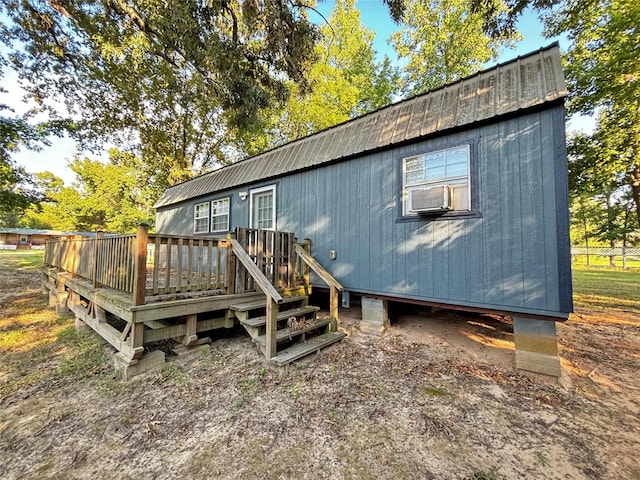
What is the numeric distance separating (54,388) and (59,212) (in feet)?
121

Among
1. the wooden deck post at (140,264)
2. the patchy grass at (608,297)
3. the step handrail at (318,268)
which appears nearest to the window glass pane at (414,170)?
the step handrail at (318,268)

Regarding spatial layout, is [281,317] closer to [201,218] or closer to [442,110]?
[442,110]

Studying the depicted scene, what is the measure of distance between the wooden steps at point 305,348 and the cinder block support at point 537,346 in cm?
231

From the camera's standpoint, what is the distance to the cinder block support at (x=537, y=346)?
3.08 m

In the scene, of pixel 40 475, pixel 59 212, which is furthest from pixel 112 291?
pixel 59 212

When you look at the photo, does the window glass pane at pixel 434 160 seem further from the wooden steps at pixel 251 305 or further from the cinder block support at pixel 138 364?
the cinder block support at pixel 138 364

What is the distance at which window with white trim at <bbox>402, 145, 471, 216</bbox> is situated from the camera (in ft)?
12.4

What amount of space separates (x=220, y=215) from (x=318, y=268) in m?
4.70

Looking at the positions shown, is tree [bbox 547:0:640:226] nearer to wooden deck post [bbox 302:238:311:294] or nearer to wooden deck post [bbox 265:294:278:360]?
wooden deck post [bbox 302:238:311:294]

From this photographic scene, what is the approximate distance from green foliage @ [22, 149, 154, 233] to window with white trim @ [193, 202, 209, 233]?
20.9 metres

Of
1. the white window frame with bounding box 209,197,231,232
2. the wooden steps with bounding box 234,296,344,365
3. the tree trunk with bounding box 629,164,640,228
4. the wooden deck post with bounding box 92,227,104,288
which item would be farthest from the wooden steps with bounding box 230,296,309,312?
the tree trunk with bounding box 629,164,640,228

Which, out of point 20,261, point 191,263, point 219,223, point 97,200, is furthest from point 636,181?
point 97,200

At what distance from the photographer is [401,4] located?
4430 mm

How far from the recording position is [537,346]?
318 centimetres
